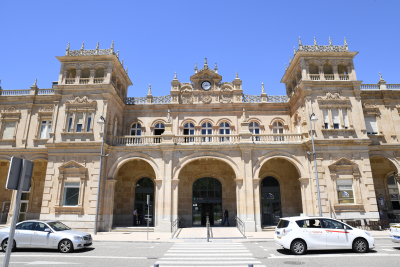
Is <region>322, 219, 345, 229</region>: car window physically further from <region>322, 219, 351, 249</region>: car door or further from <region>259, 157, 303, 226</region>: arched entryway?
<region>259, 157, 303, 226</region>: arched entryway

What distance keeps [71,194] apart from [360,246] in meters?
20.9

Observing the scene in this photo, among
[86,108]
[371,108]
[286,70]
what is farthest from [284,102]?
[86,108]

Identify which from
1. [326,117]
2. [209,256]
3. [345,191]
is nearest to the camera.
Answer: [209,256]

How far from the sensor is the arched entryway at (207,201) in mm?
24438

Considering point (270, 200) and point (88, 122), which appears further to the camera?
point (270, 200)

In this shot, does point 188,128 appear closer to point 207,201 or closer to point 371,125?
point 207,201

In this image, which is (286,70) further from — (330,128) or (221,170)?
(221,170)

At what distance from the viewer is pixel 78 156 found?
22.1 m

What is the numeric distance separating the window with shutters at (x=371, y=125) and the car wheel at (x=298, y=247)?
18274mm

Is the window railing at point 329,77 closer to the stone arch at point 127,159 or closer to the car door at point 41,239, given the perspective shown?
the stone arch at point 127,159

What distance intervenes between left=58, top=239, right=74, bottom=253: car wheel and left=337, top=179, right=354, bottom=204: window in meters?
19.8

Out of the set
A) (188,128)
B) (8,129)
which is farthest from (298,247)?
(8,129)

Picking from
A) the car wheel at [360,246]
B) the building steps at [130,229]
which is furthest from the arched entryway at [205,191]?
the car wheel at [360,246]

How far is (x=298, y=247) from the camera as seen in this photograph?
37.0 feet
